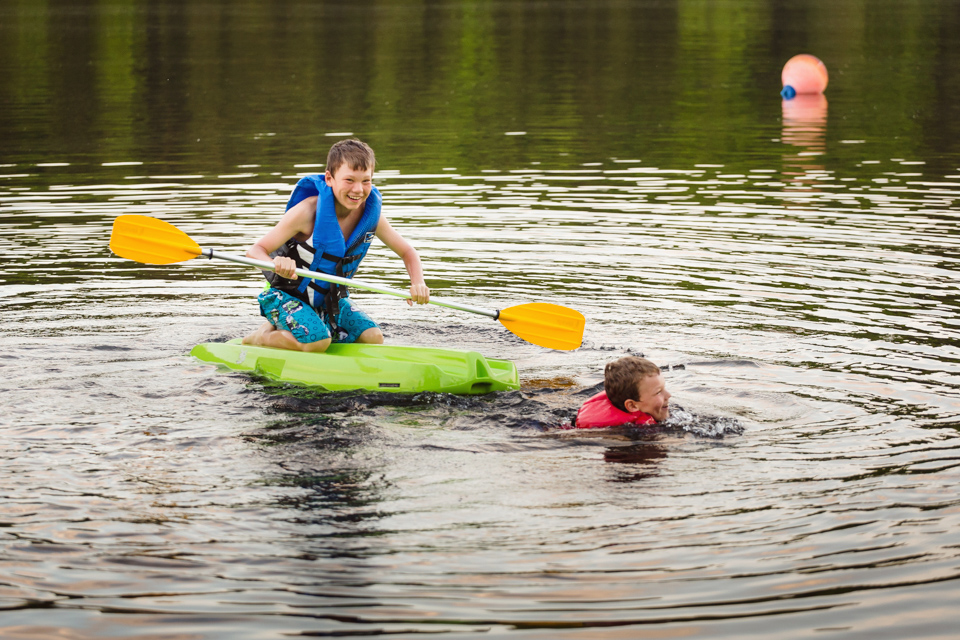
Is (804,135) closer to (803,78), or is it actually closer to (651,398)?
(803,78)

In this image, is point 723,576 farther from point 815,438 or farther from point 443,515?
point 815,438

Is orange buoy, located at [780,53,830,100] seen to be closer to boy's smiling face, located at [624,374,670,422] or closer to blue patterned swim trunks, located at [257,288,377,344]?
blue patterned swim trunks, located at [257,288,377,344]

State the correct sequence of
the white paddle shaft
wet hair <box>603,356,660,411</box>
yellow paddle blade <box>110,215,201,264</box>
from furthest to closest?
yellow paddle blade <box>110,215,201,264</box>
the white paddle shaft
wet hair <box>603,356,660,411</box>

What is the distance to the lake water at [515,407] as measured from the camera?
430 centimetres

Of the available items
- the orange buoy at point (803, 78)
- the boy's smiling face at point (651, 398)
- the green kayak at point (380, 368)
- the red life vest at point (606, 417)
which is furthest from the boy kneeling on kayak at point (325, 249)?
the orange buoy at point (803, 78)

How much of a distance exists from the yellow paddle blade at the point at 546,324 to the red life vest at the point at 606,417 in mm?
1183

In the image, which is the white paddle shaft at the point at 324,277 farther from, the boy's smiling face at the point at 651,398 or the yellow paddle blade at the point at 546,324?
the boy's smiling face at the point at 651,398

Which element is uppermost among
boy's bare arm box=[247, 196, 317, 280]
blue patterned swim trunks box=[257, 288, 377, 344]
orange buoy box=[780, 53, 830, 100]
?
orange buoy box=[780, 53, 830, 100]

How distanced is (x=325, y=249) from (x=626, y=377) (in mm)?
2318

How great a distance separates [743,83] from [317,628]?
84.0 ft

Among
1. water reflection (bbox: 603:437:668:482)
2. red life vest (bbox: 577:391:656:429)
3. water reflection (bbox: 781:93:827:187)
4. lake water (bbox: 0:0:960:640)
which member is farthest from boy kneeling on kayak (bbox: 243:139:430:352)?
water reflection (bbox: 781:93:827:187)

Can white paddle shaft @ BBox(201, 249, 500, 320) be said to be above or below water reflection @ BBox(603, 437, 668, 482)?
above

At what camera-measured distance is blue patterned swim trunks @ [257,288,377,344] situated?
740 centimetres

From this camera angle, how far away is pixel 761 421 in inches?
247
